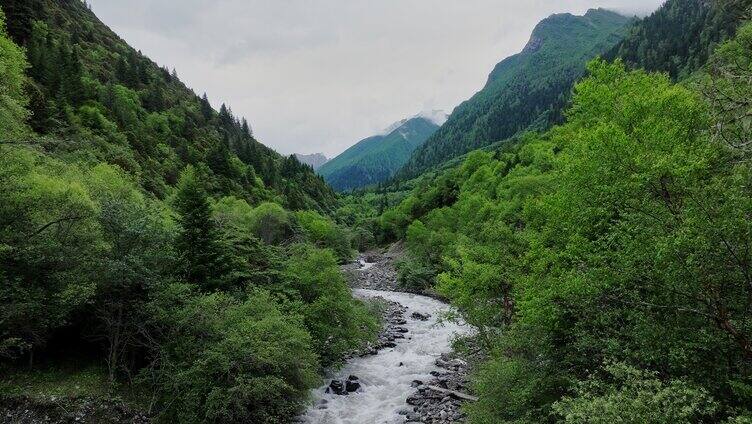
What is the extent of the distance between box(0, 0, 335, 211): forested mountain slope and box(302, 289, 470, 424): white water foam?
1964 cm

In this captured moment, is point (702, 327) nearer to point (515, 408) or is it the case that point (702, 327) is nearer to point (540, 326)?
point (540, 326)

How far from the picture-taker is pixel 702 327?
41.4 ft

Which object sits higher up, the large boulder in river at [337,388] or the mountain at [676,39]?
the mountain at [676,39]

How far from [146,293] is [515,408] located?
773 inches

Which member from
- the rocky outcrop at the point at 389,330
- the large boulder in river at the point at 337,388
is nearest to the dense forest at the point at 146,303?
the large boulder in river at the point at 337,388

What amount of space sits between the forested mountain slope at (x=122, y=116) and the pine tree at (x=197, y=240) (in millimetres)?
7638

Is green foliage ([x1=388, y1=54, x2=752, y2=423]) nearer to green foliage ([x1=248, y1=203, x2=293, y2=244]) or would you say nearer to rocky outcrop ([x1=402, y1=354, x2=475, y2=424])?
rocky outcrop ([x1=402, y1=354, x2=475, y2=424])

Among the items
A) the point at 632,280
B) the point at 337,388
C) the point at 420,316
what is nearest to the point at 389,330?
the point at 420,316

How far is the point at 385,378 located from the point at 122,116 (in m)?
68.5

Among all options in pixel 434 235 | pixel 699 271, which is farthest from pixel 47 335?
pixel 434 235

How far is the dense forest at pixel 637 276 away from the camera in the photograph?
37.0 feet

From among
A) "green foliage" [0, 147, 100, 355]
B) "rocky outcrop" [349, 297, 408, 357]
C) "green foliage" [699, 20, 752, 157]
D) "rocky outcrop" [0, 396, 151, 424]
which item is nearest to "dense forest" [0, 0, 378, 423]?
"green foliage" [0, 147, 100, 355]

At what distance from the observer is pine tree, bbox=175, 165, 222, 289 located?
87.7ft

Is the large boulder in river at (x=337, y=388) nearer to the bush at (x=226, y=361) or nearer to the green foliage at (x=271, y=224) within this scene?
the bush at (x=226, y=361)
